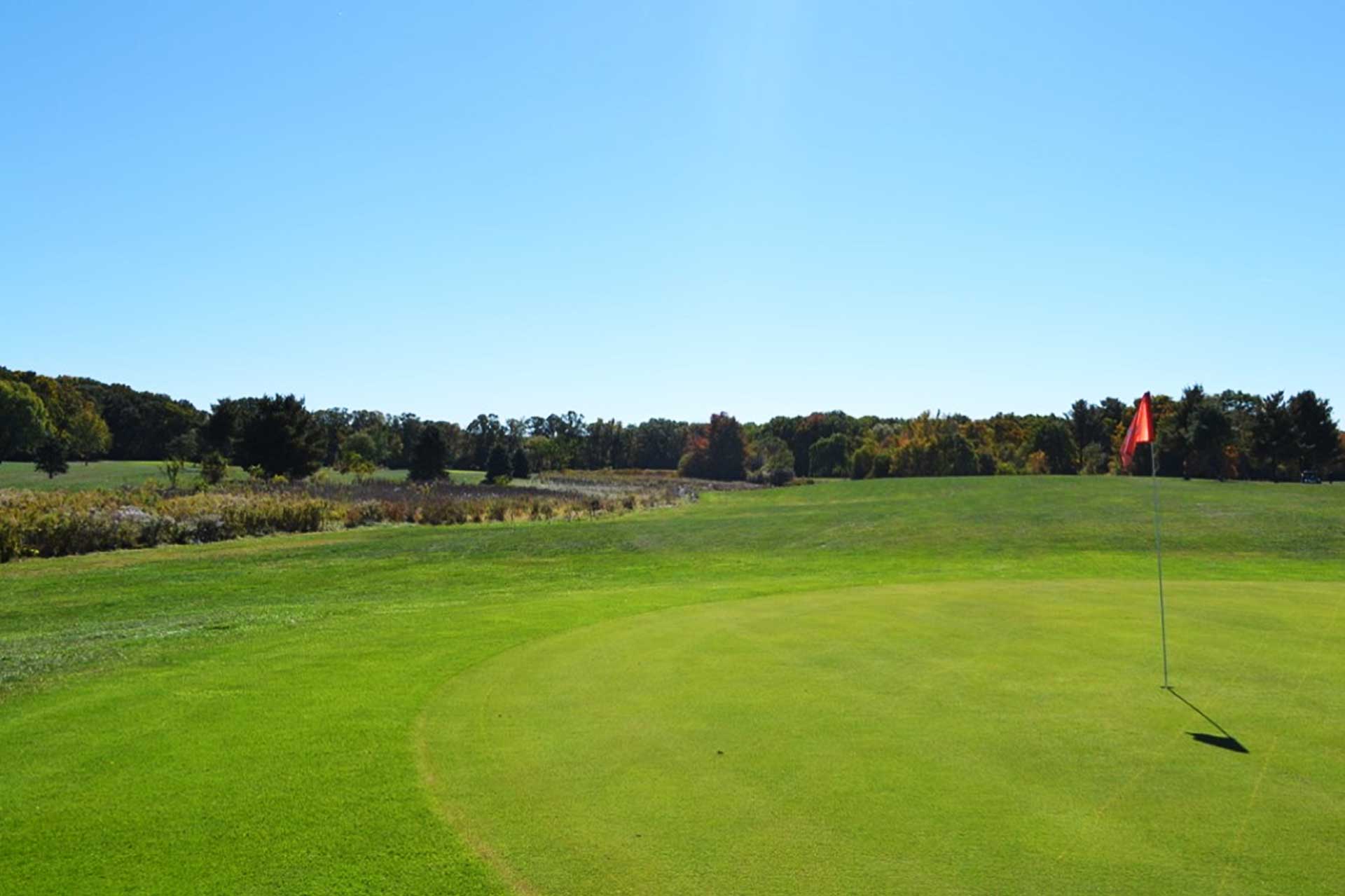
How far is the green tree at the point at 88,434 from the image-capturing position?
95000 mm

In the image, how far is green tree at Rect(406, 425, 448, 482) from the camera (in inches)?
2648

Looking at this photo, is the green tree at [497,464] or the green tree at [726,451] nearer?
the green tree at [497,464]

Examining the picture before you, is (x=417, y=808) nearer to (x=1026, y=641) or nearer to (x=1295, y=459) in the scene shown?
(x=1026, y=641)

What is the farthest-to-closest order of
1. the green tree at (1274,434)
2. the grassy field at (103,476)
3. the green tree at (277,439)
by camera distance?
the green tree at (1274,434)
the green tree at (277,439)
the grassy field at (103,476)

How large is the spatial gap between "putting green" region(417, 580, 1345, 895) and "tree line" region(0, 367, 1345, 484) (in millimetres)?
50302

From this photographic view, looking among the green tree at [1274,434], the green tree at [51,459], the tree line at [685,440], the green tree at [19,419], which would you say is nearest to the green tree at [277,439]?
the tree line at [685,440]

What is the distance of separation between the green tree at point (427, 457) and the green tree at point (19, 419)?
131 feet

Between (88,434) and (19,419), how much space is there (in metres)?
16.4

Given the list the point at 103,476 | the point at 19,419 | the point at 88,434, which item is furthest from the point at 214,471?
the point at 88,434

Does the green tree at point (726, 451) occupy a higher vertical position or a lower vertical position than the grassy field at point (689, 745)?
higher

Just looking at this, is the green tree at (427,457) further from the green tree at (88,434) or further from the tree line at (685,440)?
the green tree at (88,434)

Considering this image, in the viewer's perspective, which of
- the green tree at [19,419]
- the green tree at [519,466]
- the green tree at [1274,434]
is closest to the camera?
the green tree at [1274,434]

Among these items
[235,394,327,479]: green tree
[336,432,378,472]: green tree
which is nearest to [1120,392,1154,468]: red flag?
[235,394,327,479]: green tree

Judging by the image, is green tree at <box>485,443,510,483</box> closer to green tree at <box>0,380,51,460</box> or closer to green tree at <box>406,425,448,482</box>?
green tree at <box>406,425,448,482</box>
